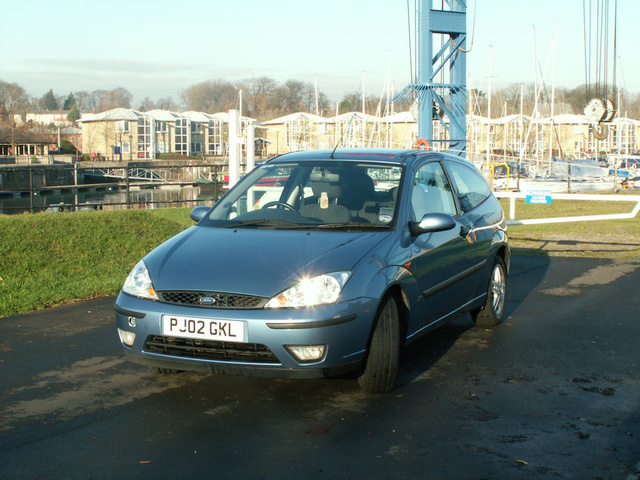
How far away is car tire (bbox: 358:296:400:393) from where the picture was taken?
490cm

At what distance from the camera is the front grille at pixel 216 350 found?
4.53 m

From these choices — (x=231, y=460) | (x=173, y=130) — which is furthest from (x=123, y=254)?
(x=173, y=130)

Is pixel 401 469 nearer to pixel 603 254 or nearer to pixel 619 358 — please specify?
pixel 619 358

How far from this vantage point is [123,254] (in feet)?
38.8

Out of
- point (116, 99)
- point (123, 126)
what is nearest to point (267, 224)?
point (123, 126)

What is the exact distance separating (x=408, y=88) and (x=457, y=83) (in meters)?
1.47

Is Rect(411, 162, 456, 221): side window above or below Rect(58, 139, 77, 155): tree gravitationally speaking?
below

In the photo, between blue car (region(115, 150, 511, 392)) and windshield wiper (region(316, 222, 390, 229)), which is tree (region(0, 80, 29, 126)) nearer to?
blue car (region(115, 150, 511, 392))

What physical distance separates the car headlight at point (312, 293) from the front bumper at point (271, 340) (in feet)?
0.14

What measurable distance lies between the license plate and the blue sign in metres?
9.38

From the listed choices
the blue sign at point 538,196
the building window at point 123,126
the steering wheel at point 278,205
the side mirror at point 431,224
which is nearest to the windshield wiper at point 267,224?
the steering wheel at point 278,205

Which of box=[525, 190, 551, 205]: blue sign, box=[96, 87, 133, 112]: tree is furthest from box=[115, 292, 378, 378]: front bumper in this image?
box=[96, 87, 133, 112]: tree

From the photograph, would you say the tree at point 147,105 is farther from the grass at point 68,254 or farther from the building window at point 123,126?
the grass at point 68,254

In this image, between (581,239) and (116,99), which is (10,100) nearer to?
(581,239)
